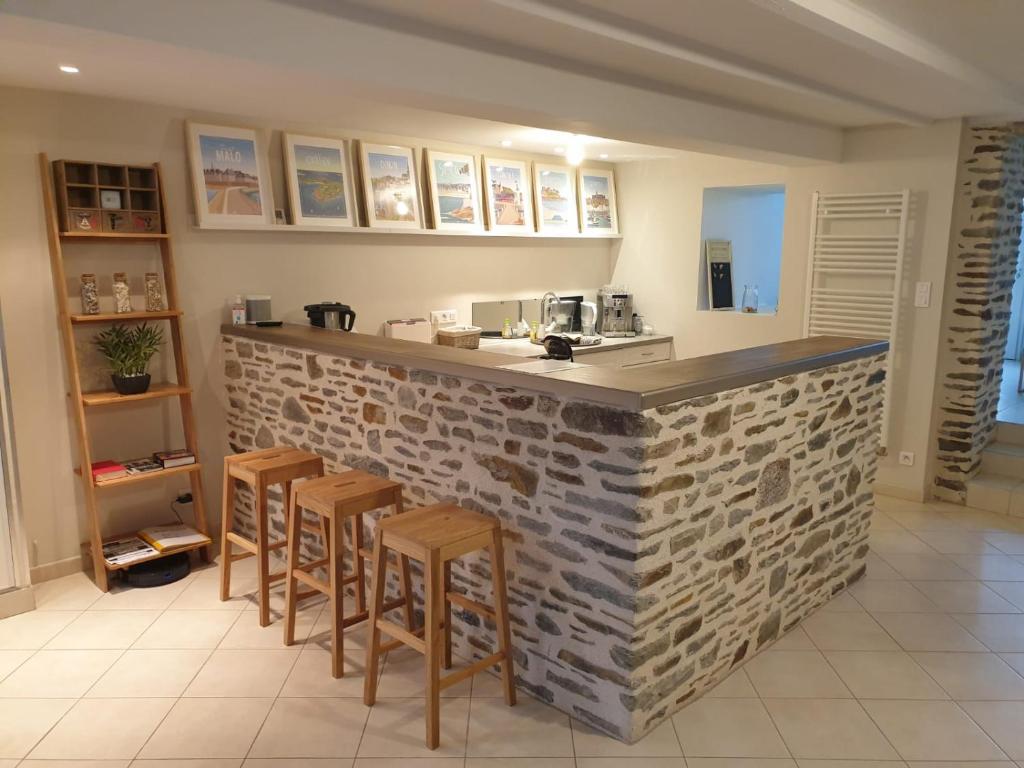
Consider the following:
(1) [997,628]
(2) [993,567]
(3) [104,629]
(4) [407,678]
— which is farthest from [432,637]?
(2) [993,567]

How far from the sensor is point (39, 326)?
11.4 feet

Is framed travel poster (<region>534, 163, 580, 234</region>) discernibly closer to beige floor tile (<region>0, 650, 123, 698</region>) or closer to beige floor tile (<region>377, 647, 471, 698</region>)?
beige floor tile (<region>377, 647, 471, 698</region>)

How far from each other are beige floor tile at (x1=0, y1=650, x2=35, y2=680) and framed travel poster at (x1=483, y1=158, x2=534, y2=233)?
361cm

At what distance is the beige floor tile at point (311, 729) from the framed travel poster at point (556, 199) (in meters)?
3.81

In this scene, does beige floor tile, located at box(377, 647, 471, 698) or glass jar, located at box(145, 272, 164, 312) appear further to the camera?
glass jar, located at box(145, 272, 164, 312)

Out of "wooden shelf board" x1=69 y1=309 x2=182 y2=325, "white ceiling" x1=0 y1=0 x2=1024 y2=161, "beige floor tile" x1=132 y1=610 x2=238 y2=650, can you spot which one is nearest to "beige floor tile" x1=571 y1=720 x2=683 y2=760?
"beige floor tile" x1=132 y1=610 x2=238 y2=650

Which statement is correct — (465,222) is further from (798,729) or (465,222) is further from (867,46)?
→ (798,729)

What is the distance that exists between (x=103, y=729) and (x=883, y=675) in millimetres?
2893

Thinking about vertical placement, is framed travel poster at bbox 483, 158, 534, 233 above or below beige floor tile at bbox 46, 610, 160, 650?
above

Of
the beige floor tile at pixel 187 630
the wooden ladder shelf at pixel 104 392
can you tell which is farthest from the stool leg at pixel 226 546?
the wooden ladder shelf at pixel 104 392

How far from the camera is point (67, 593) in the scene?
3494 mm

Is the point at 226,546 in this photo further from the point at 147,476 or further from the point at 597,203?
the point at 597,203

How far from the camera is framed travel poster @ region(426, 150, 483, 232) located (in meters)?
4.81

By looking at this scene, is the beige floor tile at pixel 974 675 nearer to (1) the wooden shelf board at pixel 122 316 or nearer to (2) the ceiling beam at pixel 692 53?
(2) the ceiling beam at pixel 692 53
